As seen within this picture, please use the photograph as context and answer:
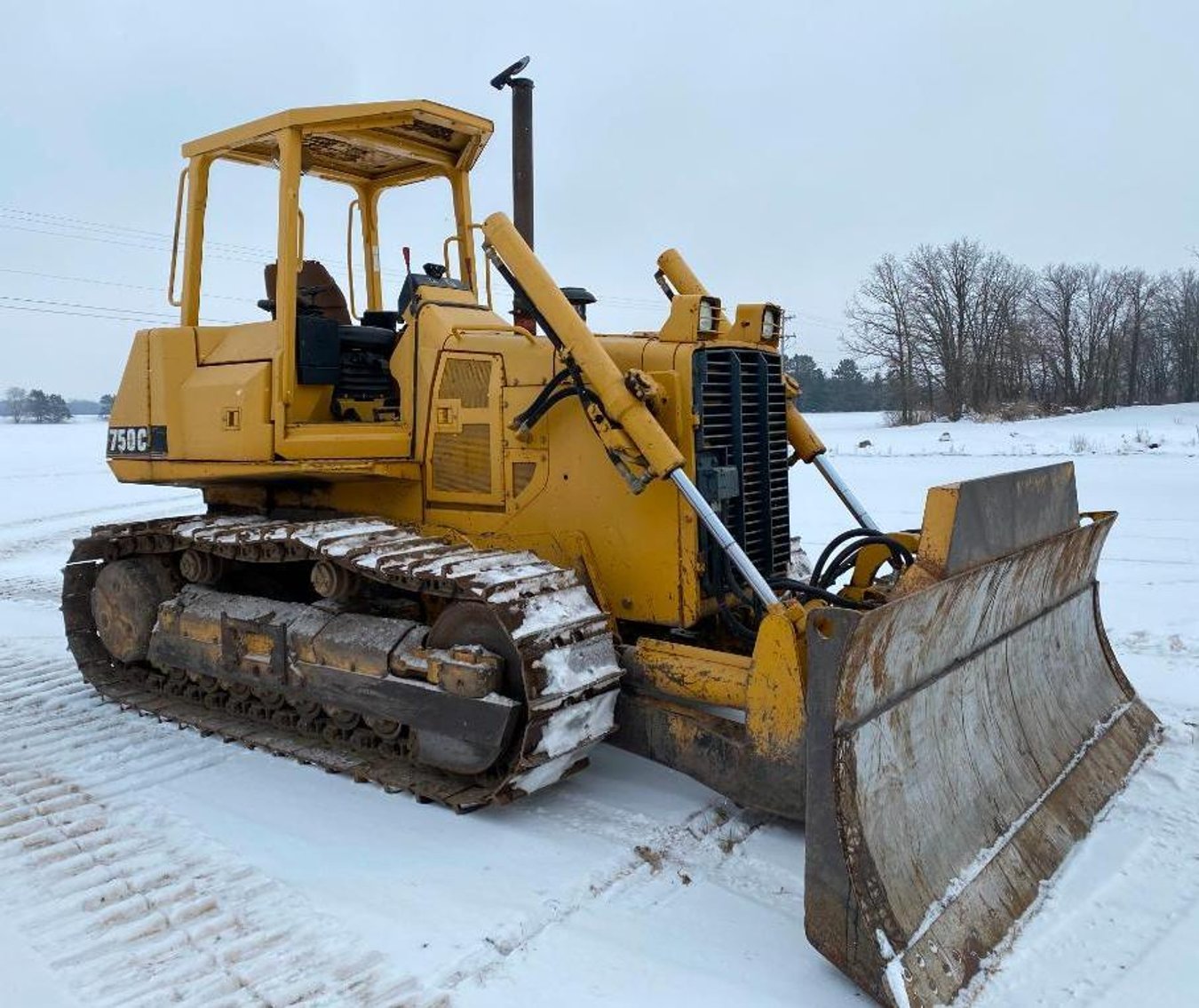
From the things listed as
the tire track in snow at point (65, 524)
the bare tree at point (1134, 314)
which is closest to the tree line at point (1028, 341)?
the bare tree at point (1134, 314)

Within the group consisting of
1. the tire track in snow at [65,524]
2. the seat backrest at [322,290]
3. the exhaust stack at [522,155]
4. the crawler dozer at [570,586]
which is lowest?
the tire track in snow at [65,524]

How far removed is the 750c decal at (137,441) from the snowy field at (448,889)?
1.53 metres

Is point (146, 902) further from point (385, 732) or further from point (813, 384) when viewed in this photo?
point (813, 384)

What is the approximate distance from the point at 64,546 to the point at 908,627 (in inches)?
484

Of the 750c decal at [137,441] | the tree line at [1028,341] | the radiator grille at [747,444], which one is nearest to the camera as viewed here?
the radiator grille at [747,444]

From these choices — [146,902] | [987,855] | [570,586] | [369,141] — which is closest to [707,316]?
[570,586]

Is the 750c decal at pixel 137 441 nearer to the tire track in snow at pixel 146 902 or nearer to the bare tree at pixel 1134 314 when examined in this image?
the tire track in snow at pixel 146 902

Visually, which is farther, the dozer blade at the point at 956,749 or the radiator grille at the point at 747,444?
the radiator grille at the point at 747,444

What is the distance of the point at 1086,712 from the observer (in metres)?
4.79

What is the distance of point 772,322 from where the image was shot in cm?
523

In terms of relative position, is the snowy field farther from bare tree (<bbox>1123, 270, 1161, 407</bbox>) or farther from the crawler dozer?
bare tree (<bbox>1123, 270, 1161, 407</bbox>)

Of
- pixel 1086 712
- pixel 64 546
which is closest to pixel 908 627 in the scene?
pixel 1086 712

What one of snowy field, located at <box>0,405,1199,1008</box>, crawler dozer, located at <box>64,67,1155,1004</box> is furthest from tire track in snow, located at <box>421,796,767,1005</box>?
crawler dozer, located at <box>64,67,1155,1004</box>

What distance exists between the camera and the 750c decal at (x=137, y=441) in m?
5.95
